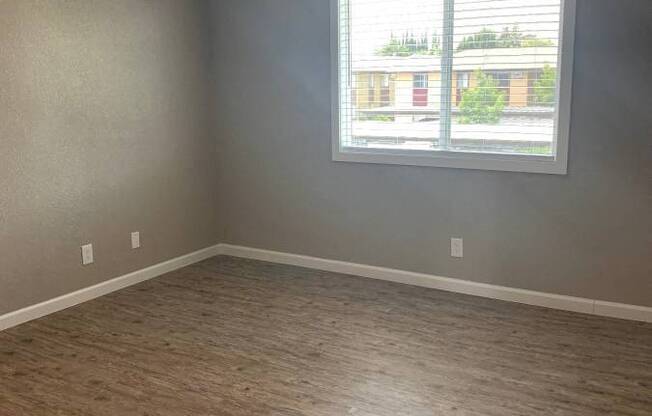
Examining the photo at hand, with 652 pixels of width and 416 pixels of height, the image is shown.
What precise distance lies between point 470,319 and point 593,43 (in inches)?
64.5

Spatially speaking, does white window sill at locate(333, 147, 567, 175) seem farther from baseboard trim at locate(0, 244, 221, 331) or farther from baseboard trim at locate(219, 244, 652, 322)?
baseboard trim at locate(0, 244, 221, 331)

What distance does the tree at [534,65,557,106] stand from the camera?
3.53 m

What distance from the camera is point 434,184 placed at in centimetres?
398

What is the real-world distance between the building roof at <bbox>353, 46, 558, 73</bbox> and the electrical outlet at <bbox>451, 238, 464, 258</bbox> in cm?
106

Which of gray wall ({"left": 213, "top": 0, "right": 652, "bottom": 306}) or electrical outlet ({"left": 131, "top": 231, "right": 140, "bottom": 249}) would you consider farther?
electrical outlet ({"left": 131, "top": 231, "right": 140, "bottom": 249})

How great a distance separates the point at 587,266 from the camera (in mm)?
3594

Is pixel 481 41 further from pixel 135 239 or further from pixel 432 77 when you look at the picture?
pixel 135 239

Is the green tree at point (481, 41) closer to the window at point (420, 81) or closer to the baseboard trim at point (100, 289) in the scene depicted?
the window at point (420, 81)

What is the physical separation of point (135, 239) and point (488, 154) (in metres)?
2.36

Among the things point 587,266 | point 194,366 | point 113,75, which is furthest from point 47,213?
point 587,266

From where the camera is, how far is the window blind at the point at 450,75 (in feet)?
11.7

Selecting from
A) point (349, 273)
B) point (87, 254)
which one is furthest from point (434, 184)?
point (87, 254)

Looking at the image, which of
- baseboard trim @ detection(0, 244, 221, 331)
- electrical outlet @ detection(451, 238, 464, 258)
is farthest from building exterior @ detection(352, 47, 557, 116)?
baseboard trim @ detection(0, 244, 221, 331)

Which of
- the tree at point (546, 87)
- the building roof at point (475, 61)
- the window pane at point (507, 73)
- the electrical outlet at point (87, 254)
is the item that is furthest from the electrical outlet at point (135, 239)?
the tree at point (546, 87)
